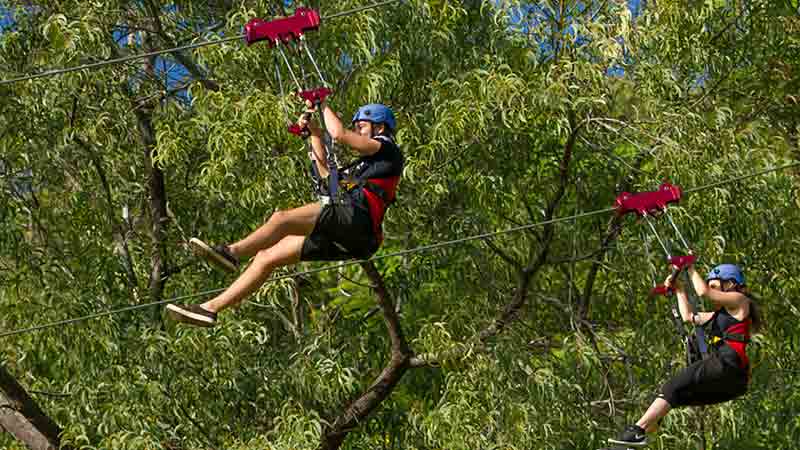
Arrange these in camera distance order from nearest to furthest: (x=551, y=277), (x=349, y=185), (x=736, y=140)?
(x=349, y=185)
(x=736, y=140)
(x=551, y=277)

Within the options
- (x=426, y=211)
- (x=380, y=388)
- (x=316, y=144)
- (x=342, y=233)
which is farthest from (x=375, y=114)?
(x=380, y=388)

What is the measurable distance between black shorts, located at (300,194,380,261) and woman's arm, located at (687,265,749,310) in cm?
148

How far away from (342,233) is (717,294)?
6.05 feet

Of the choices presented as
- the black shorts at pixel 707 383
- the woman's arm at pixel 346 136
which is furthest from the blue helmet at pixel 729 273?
the woman's arm at pixel 346 136

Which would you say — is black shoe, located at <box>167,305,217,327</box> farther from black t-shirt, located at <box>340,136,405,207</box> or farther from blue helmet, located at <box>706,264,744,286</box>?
blue helmet, located at <box>706,264,744,286</box>

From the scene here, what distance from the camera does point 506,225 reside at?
11000mm

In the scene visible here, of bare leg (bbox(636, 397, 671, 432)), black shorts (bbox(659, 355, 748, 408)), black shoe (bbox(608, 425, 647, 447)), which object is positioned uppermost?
black shorts (bbox(659, 355, 748, 408))

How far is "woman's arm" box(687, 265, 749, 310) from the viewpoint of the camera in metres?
7.68

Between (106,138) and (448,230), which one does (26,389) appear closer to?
(106,138)

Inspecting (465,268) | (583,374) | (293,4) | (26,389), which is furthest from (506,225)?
(26,389)

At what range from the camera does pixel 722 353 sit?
8.12 meters

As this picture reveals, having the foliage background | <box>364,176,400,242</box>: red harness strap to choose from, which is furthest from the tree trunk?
<box>364,176,400,242</box>: red harness strap

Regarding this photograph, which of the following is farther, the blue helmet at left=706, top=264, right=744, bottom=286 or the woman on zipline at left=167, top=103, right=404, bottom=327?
the blue helmet at left=706, top=264, right=744, bottom=286

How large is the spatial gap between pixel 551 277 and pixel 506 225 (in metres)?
0.97
